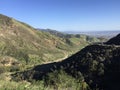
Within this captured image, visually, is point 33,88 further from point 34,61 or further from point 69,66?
point 34,61

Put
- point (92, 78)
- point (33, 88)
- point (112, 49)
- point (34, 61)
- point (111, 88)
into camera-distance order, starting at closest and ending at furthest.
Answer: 1. point (33, 88)
2. point (111, 88)
3. point (92, 78)
4. point (112, 49)
5. point (34, 61)

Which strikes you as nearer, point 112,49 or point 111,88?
point 111,88

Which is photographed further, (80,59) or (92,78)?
(80,59)

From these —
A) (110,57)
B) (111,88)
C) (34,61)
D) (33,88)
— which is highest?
(33,88)

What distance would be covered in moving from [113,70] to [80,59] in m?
19.1

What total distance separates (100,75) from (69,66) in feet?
56.9

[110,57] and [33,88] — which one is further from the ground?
[33,88]

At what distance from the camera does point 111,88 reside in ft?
218

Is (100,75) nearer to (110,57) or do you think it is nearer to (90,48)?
(110,57)

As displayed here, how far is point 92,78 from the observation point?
7431 cm

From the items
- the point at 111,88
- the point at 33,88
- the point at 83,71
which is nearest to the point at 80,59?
the point at 83,71

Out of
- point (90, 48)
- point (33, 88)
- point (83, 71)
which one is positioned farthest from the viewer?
point (90, 48)

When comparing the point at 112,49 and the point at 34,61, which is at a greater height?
the point at 112,49

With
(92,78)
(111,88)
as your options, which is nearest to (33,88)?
(111,88)
